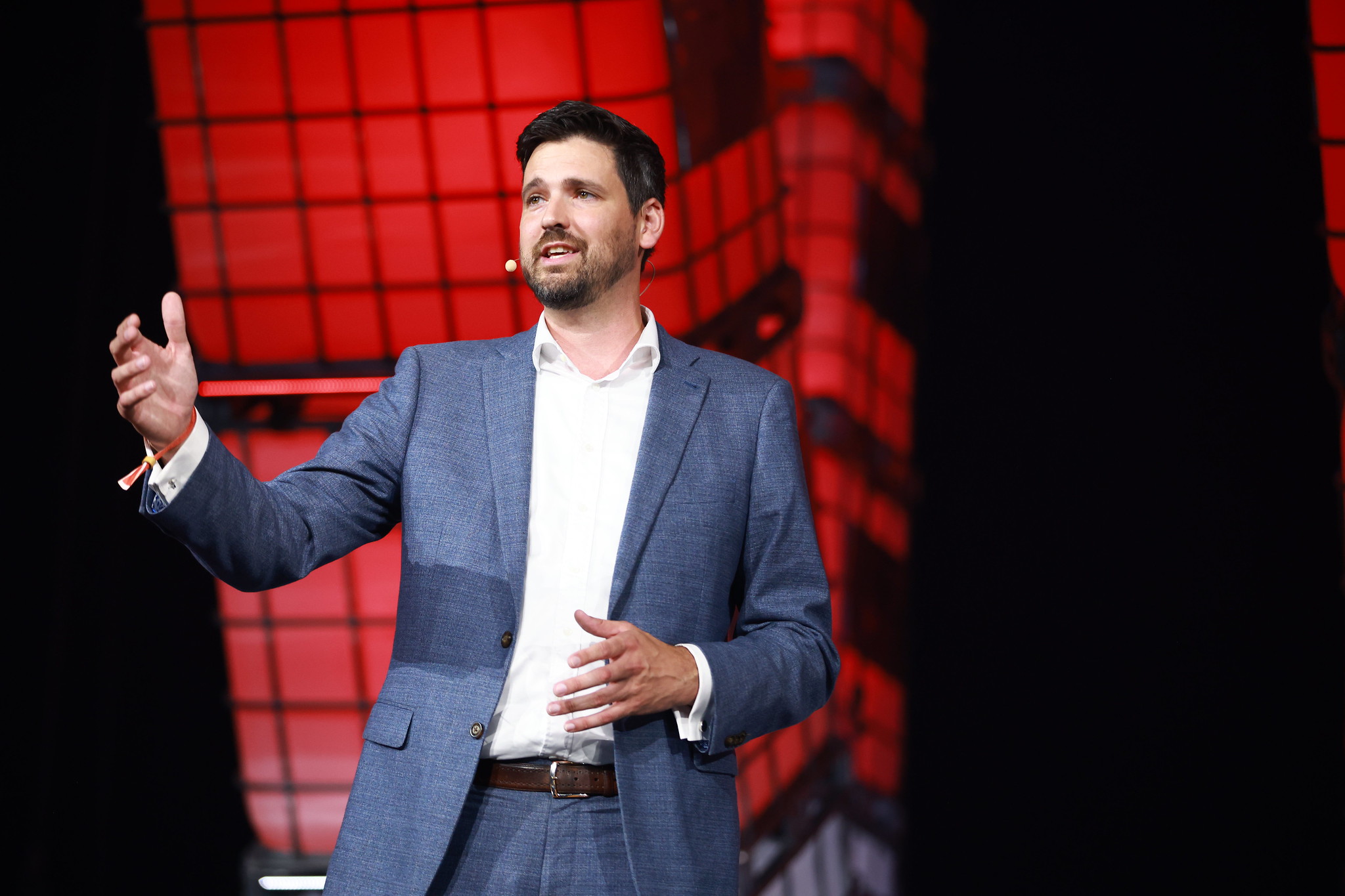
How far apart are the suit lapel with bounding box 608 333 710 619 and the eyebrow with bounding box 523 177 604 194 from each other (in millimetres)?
297

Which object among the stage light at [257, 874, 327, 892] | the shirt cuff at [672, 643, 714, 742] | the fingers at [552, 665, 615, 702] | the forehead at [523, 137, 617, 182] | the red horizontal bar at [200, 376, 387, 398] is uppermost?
the forehead at [523, 137, 617, 182]

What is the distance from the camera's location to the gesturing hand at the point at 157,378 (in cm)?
128

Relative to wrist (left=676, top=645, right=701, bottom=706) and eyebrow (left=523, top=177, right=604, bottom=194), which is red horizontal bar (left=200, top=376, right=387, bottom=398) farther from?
wrist (left=676, top=645, right=701, bottom=706)

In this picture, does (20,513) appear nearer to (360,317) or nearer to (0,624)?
(0,624)

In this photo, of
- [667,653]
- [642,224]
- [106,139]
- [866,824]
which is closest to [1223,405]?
[866,824]

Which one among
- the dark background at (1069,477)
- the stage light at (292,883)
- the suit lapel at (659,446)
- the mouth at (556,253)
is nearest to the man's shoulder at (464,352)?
the mouth at (556,253)

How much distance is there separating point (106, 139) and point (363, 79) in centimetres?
74

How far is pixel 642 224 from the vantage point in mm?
1956

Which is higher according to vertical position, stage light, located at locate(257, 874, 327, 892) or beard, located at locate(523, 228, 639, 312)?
beard, located at locate(523, 228, 639, 312)

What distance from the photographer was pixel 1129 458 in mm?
2844

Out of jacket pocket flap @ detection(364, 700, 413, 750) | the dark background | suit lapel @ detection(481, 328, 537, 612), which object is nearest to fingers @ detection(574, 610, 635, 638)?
suit lapel @ detection(481, 328, 537, 612)

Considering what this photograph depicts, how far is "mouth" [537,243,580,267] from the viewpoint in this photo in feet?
5.94

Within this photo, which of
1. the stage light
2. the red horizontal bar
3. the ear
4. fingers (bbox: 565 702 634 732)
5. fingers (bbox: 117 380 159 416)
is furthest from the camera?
the stage light

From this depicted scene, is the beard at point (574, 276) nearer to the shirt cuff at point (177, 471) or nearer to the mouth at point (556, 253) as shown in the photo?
the mouth at point (556, 253)
